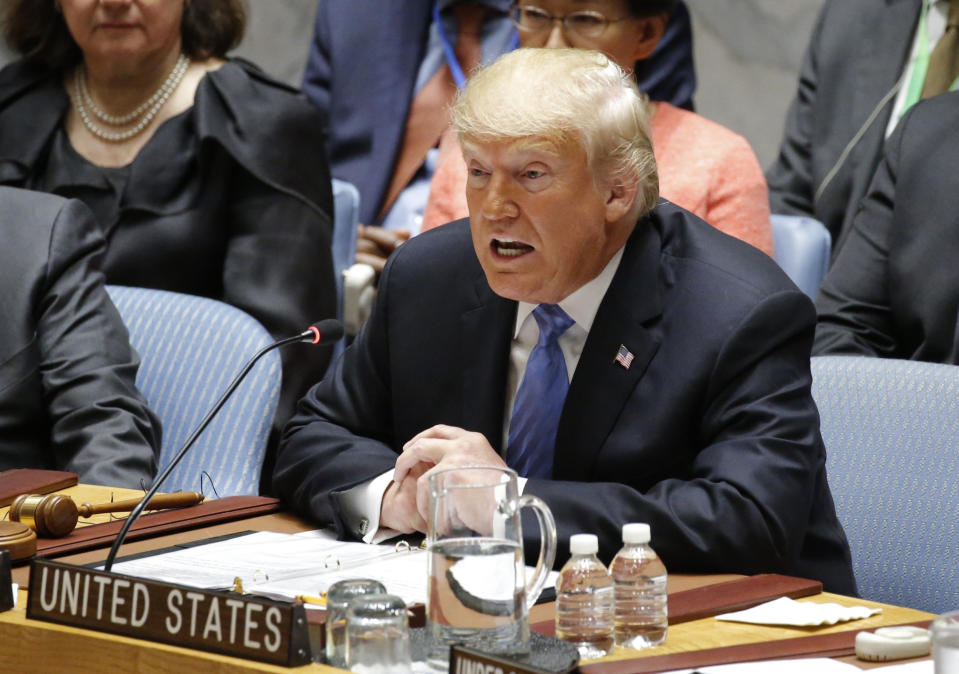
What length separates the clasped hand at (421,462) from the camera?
1.84 metres

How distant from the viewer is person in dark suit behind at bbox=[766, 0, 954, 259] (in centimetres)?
381

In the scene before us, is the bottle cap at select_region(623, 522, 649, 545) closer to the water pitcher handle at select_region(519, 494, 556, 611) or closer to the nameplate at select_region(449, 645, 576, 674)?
the water pitcher handle at select_region(519, 494, 556, 611)

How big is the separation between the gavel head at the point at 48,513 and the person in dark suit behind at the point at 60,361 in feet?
2.06

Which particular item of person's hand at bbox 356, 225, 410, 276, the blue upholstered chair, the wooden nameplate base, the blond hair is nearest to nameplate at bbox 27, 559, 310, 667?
the wooden nameplate base

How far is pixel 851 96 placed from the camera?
391 cm

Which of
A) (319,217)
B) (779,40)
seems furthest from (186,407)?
(779,40)

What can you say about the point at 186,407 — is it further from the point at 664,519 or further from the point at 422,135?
the point at 422,135

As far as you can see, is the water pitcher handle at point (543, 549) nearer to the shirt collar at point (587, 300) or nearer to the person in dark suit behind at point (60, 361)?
the shirt collar at point (587, 300)

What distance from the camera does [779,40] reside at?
197 inches

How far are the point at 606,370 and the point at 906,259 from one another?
1282 millimetres

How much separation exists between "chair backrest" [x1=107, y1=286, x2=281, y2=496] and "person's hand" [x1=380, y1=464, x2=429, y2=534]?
0.76 metres

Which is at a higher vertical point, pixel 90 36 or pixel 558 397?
pixel 90 36

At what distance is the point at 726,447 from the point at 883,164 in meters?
1.54

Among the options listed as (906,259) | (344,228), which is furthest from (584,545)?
(344,228)
